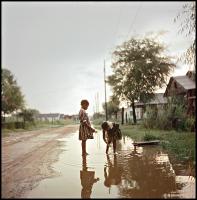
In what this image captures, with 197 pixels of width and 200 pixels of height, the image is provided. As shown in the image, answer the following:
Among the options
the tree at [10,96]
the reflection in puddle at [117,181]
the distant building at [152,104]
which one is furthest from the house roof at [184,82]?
the reflection in puddle at [117,181]

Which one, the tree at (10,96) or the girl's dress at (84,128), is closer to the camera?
the girl's dress at (84,128)

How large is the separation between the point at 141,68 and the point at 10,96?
2341 centimetres

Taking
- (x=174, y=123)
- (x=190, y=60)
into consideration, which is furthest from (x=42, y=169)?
(x=174, y=123)

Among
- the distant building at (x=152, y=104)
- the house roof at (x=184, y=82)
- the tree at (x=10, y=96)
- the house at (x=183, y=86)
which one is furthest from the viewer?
the tree at (x=10, y=96)

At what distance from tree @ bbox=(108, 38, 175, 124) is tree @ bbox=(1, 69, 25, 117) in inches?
689

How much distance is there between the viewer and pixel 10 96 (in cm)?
5156

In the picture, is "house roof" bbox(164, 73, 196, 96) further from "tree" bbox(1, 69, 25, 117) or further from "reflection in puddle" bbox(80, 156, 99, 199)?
"reflection in puddle" bbox(80, 156, 99, 199)

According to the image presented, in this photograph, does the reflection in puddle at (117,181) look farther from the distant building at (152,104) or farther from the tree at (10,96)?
the tree at (10,96)

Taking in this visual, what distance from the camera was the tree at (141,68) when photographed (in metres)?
37.2

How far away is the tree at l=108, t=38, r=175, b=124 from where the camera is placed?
3719 cm

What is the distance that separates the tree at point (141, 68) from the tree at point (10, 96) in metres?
17.5

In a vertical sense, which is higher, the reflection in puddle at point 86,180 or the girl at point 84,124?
the girl at point 84,124

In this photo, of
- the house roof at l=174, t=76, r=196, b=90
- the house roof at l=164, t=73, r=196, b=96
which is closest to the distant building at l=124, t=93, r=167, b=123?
the house roof at l=164, t=73, r=196, b=96

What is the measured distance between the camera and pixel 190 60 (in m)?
10.7
